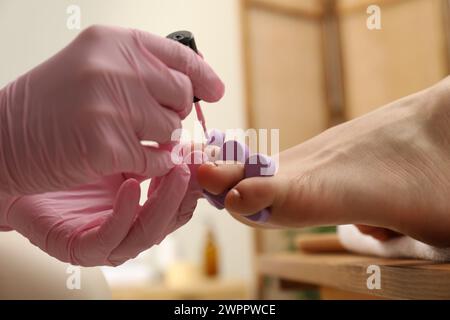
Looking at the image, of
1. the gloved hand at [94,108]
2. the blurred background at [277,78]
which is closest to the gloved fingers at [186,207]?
the gloved hand at [94,108]

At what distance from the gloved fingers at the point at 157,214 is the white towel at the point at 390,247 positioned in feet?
0.93

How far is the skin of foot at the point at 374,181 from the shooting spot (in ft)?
1.80

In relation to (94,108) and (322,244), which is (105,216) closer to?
(94,108)

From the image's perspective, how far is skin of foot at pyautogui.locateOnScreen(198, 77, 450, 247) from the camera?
548 mm

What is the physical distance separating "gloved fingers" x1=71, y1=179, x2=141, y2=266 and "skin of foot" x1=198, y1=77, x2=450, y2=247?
3.3 inches

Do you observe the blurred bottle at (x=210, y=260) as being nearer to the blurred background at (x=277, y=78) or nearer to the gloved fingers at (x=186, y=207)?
the blurred background at (x=277, y=78)

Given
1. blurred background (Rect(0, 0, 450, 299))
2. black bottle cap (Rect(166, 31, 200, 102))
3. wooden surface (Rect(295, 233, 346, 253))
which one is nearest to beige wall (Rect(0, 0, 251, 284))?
blurred background (Rect(0, 0, 450, 299))

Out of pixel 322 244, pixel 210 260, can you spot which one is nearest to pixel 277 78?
pixel 210 260

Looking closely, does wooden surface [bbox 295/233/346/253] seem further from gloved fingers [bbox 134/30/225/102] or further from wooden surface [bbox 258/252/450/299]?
gloved fingers [bbox 134/30/225/102]

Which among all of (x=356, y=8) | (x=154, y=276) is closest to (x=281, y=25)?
(x=356, y=8)

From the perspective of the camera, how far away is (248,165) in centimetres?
57

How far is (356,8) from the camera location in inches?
87.1

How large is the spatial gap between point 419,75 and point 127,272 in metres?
1.40
